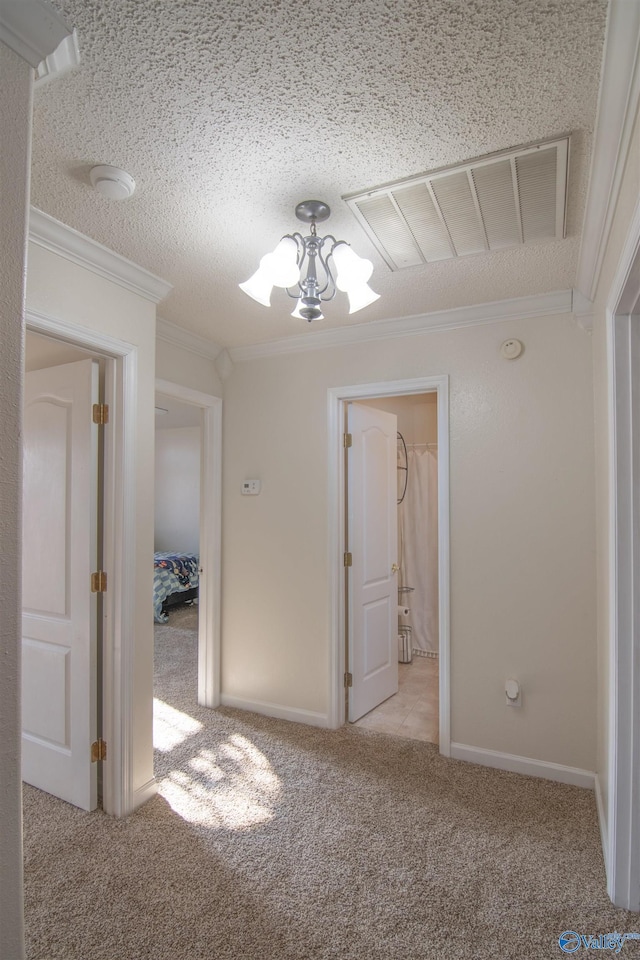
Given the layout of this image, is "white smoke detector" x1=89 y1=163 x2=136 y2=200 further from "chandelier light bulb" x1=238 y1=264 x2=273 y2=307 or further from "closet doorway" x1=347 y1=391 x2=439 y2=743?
"closet doorway" x1=347 y1=391 x2=439 y2=743

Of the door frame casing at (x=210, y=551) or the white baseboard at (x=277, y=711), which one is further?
the door frame casing at (x=210, y=551)

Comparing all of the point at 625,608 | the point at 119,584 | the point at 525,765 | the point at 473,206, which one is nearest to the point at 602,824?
the point at 525,765

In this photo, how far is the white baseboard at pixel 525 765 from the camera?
249cm

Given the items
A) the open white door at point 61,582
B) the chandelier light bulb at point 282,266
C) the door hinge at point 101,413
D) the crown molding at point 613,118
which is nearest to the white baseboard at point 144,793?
the open white door at point 61,582

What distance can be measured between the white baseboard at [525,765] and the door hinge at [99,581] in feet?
6.84

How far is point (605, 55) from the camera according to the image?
1168 mm

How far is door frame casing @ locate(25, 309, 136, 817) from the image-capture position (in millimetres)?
2258

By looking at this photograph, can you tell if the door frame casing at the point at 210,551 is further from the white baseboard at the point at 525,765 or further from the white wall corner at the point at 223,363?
the white baseboard at the point at 525,765

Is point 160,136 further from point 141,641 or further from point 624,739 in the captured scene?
point 624,739

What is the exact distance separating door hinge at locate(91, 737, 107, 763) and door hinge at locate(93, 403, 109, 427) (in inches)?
58.5

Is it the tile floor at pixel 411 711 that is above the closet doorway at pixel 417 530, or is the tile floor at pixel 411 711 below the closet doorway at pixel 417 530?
below

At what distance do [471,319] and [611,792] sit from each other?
2296mm

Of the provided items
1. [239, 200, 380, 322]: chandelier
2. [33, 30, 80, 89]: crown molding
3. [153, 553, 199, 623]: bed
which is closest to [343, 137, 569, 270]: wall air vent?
[239, 200, 380, 322]: chandelier

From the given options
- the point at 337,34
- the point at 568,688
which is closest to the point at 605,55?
the point at 337,34
